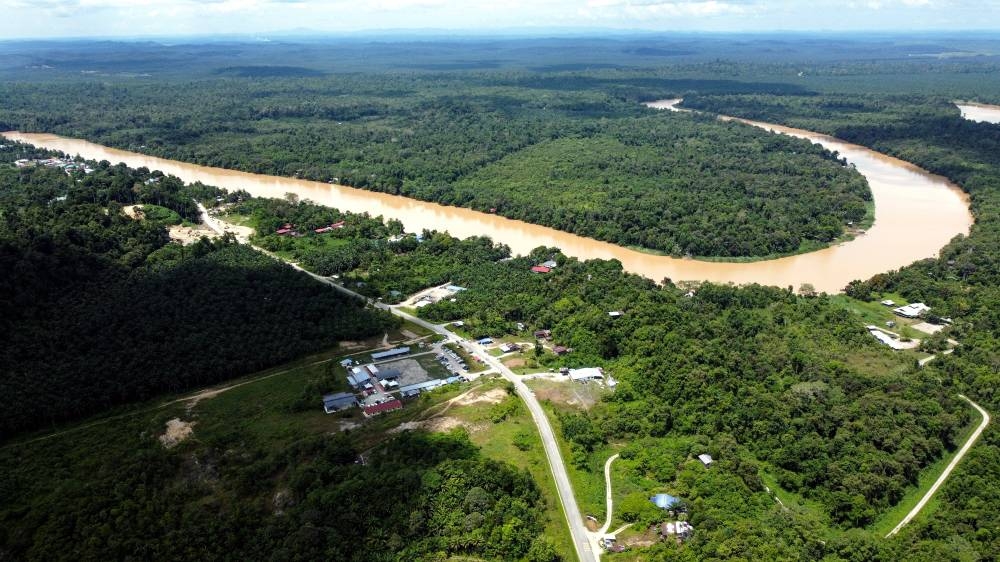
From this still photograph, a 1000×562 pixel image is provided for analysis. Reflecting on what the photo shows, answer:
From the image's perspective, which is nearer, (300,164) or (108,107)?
(300,164)

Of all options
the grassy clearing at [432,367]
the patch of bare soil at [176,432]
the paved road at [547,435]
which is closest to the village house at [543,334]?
the paved road at [547,435]

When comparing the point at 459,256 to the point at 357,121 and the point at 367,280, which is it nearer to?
the point at 367,280

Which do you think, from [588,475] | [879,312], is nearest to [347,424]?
[588,475]

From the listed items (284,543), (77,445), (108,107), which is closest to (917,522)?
(284,543)

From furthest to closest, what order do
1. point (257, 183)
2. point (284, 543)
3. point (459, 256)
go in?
point (257, 183), point (459, 256), point (284, 543)

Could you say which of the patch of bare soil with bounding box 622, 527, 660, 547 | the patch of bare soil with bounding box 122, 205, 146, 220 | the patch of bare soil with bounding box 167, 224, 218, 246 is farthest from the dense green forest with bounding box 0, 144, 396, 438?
the patch of bare soil with bounding box 622, 527, 660, 547

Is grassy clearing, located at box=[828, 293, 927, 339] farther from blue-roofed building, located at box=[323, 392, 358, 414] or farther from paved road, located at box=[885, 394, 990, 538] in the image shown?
blue-roofed building, located at box=[323, 392, 358, 414]
